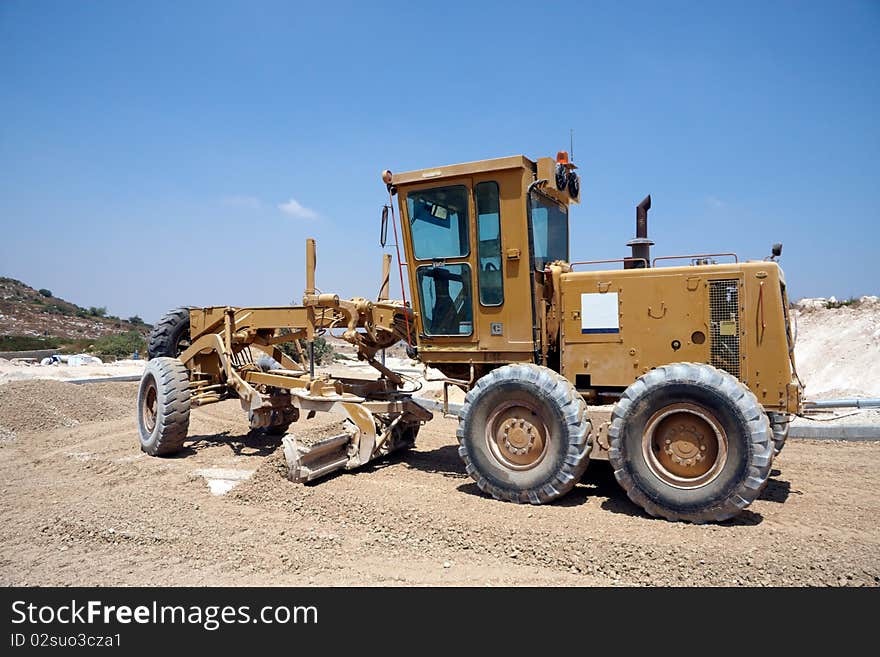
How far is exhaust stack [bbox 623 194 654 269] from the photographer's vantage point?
6.37 metres

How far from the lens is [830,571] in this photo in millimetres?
3949

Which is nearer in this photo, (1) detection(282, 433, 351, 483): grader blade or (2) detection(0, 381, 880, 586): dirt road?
(2) detection(0, 381, 880, 586): dirt road

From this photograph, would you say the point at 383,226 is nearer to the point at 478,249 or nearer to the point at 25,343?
the point at 478,249

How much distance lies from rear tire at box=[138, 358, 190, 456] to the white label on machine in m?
5.25

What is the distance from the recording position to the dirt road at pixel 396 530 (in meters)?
4.11

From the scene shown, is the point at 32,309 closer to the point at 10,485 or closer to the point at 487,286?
→ the point at 10,485

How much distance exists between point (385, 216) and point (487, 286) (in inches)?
56.1

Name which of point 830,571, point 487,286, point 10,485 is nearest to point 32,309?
point 10,485

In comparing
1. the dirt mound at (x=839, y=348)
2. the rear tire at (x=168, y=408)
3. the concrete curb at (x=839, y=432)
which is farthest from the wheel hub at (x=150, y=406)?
the dirt mound at (x=839, y=348)

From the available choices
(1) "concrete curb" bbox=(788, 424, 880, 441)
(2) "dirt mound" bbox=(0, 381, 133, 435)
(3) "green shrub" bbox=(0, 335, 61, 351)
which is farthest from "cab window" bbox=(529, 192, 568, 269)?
(3) "green shrub" bbox=(0, 335, 61, 351)

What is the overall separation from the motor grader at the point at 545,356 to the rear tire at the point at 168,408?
2 cm

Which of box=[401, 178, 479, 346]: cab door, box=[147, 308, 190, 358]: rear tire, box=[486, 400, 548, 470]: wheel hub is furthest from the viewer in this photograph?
box=[147, 308, 190, 358]: rear tire

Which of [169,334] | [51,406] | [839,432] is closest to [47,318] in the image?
[51,406]

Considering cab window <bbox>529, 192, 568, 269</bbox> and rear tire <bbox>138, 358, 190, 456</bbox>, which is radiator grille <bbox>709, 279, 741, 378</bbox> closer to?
cab window <bbox>529, 192, 568, 269</bbox>
